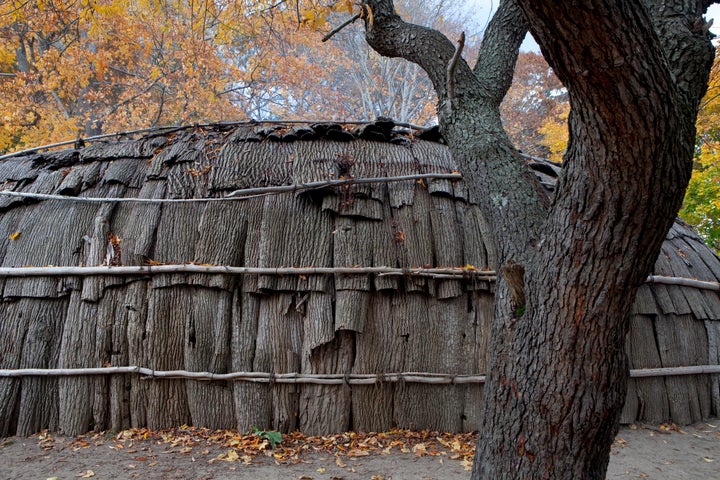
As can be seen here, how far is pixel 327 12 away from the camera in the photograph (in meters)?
3.93

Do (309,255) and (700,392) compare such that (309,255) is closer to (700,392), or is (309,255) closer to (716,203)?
(700,392)

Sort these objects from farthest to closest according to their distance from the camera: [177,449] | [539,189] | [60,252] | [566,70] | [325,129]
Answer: [325,129], [60,252], [177,449], [539,189], [566,70]

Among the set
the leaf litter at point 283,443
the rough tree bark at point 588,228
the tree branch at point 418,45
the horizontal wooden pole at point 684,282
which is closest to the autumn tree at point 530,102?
the horizontal wooden pole at point 684,282

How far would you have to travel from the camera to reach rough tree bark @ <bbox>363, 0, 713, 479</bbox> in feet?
5.47

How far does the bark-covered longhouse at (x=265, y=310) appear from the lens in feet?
13.1

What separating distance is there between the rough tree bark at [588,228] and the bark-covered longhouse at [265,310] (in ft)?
5.50

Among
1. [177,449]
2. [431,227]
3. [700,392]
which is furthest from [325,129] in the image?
[700,392]

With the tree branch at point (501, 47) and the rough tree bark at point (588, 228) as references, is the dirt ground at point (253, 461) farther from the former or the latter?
the tree branch at point (501, 47)

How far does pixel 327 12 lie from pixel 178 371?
3256 mm

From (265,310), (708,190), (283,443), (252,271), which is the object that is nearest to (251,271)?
(252,271)

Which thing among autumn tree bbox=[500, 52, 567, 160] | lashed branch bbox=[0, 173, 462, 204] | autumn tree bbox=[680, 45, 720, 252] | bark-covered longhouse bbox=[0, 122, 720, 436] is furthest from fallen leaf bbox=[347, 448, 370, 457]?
autumn tree bbox=[500, 52, 567, 160]

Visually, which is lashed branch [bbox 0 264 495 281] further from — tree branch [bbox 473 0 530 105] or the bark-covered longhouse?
tree branch [bbox 473 0 530 105]

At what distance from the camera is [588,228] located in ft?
6.32

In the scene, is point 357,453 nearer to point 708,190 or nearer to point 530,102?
point 708,190
